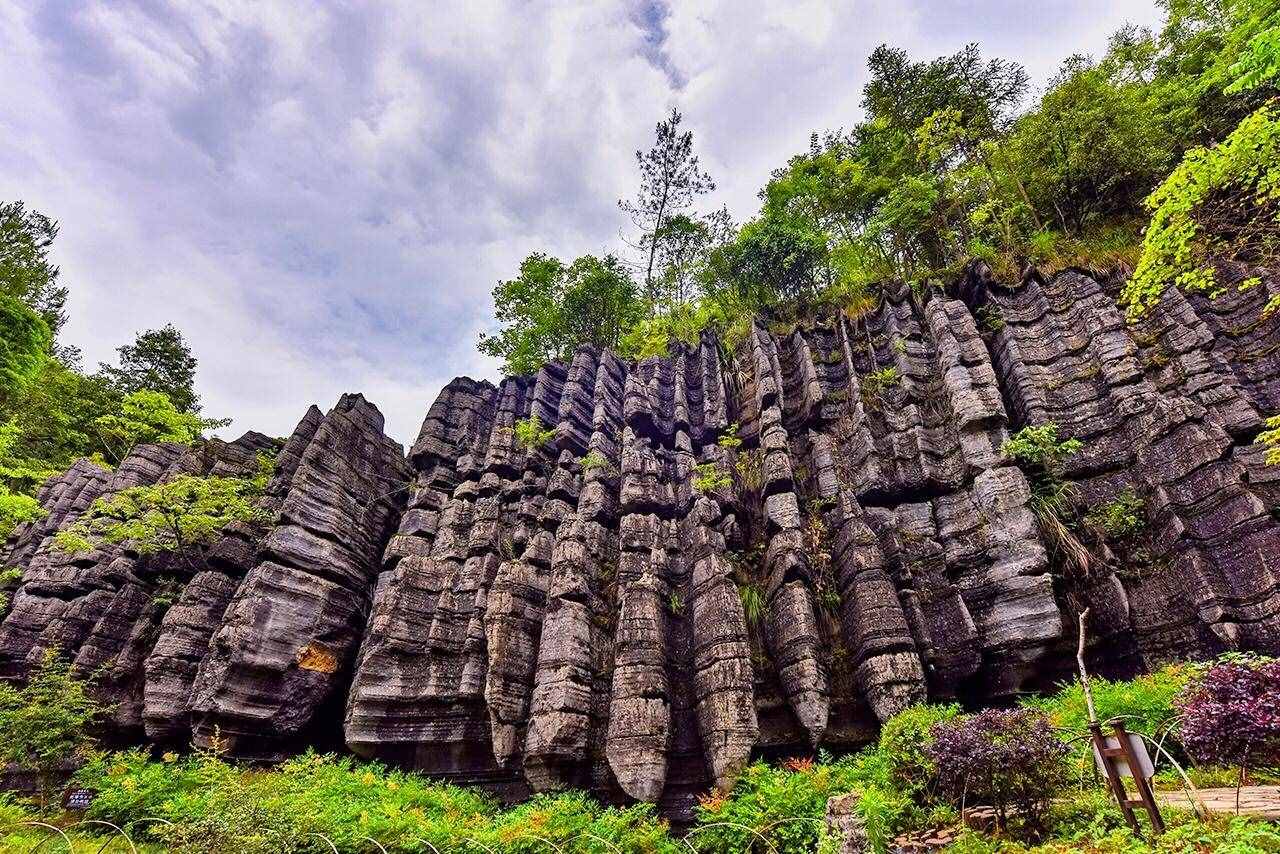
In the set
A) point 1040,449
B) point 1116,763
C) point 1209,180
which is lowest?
point 1116,763

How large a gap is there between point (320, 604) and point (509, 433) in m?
6.98

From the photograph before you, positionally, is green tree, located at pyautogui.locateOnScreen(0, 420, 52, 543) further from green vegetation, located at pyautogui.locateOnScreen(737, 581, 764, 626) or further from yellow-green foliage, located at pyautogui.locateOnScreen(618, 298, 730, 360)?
green vegetation, located at pyautogui.locateOnScreen(737, 581, 764, 626)

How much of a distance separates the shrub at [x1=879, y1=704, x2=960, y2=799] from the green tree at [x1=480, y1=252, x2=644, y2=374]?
1762cm

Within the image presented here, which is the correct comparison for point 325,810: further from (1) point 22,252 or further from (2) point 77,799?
(1) point 22,252

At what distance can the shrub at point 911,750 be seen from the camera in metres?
6.29

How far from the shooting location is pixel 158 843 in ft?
29.7

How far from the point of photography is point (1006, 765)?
211 inches

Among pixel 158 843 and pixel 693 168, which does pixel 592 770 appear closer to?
pixel 158 843

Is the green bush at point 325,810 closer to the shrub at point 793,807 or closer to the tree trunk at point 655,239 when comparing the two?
the shrub at point 793,807

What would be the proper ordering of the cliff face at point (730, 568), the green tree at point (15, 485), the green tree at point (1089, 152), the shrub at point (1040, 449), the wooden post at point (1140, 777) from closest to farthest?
the wooden post at point (1140, 777) < the cliff face at point (730, 568) < the shrub at point (1040, 449) < the green tree at point (15, 485) < the green tree at point (1089, 152)

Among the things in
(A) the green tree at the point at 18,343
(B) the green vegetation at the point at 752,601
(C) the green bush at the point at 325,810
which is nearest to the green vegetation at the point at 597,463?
(B) the green vegetation at the point at 752,601

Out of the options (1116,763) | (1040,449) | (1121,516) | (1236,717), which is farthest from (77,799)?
(1121,516)

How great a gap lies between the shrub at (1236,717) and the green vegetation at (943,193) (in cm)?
1077

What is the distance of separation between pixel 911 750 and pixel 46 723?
16.5 m
